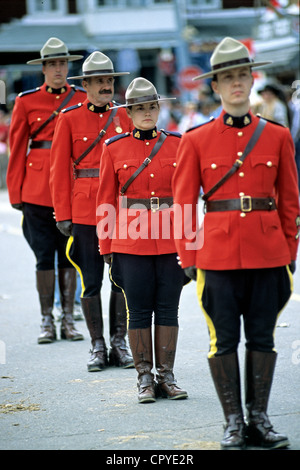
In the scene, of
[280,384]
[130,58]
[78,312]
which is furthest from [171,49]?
[280,384]

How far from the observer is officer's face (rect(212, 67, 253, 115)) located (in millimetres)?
5418

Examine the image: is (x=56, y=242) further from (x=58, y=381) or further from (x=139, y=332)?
(x=139, y=332)

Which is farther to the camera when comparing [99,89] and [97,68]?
[99,89]

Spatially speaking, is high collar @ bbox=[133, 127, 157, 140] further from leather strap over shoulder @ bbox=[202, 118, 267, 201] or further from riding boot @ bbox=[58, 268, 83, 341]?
riding boot @ bbox=[58, 268, 83, 341]

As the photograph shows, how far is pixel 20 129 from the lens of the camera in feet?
29.3

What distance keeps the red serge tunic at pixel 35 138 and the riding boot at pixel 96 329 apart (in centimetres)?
139

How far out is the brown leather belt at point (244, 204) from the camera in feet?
17.9

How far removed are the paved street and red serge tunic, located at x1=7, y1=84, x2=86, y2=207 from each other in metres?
1.30

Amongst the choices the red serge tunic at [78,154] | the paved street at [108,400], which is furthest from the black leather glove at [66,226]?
the paved street at [108,400]

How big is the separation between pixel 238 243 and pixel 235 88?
31.7 inches

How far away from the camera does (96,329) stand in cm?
788

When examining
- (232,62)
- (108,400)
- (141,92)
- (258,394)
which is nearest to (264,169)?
(232,62)

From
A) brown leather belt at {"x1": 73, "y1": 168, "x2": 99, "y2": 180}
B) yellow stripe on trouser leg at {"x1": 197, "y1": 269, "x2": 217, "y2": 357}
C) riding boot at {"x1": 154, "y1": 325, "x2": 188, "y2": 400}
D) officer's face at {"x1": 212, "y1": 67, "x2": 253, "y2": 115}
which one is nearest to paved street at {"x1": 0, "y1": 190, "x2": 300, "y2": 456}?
riding boot at {"x1": 154, "y1": 325, "x2": 188, "y2": 400}

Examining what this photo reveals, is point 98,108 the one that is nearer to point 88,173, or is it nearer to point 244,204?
point 88,173
